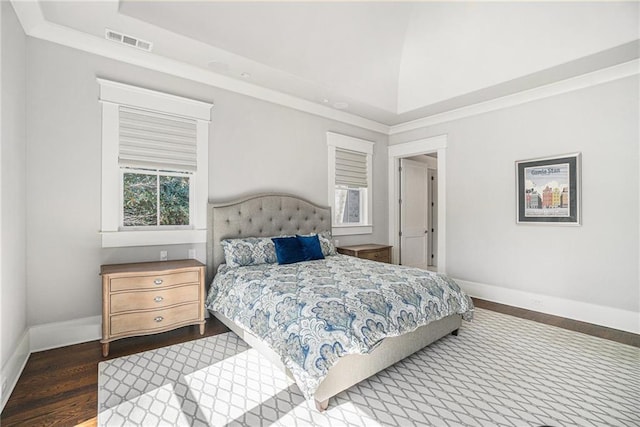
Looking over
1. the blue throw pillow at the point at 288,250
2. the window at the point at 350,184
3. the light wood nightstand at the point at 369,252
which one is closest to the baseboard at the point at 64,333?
the blue throw pillow at the point at 288,250

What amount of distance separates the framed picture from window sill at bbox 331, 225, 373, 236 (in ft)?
7.42

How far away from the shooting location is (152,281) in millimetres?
2879

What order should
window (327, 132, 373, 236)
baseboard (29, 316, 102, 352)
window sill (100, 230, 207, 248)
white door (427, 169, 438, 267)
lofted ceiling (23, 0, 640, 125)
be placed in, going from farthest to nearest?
white door (427, 169, 438, 267), window (327, 132, 373, 236), window sill (100, 230, 207, 248), lofted ceiling (23, 0, 640, 125), baseboard (29, 316, 102, 352)

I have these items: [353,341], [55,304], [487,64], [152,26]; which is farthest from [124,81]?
[487,64]

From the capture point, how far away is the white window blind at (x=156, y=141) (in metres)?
3.22

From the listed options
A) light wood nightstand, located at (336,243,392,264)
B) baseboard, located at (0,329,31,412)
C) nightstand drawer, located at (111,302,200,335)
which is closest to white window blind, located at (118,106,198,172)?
nightstand drawer, located at (111,302,200,335)

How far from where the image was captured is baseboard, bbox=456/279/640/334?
11.1ft

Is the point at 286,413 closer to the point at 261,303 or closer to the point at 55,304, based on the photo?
the point at 261,303

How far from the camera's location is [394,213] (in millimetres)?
5895

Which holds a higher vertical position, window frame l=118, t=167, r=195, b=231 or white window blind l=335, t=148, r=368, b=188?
white window blind l=335, t=148, r=368, b=188

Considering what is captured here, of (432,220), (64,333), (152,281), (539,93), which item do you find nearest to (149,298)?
(152,281)

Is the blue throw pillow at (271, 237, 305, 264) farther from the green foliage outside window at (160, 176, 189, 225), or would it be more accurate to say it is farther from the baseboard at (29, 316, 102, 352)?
the baseboard at (29, 316, 102, 352)

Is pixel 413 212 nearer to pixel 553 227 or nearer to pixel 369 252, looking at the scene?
pixel 369 252

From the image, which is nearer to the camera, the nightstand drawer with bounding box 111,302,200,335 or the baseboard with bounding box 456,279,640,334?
the nightstand drawer with bounding box 111,302,200,335
